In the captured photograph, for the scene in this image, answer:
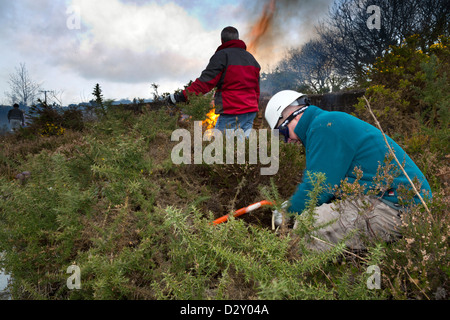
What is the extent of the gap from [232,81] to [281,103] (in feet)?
6.97

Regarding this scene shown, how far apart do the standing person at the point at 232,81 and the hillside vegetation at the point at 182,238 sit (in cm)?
94

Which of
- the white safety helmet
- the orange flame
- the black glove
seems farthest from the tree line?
the white safety helmet

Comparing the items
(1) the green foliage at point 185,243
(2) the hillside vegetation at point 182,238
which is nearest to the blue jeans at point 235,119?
(2) the hillside vegetation at point 182,238

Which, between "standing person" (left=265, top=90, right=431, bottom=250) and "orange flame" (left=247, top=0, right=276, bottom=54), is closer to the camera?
"standing person" (left=265, top=90, right=431, bottom=250)

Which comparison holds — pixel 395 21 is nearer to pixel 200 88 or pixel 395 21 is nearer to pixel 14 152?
pixel 200 88

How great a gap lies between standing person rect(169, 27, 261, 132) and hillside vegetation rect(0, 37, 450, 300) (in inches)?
37.0

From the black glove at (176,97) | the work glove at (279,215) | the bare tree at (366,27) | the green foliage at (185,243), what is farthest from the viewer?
the bare tree at (366,27)

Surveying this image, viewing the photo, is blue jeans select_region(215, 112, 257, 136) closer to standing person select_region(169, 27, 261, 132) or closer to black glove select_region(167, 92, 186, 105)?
standing person select_region(169, 27, 261, 132)

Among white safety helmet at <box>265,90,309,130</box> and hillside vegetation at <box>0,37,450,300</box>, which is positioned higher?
white safety helmet at <box>265,90,309,130</box>

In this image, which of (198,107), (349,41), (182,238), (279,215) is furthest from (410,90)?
(349,41)

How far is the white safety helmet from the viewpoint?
9.20 feet

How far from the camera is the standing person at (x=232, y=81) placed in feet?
15.2

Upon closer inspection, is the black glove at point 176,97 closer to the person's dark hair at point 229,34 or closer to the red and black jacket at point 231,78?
the red and black jacket at point 231,78
